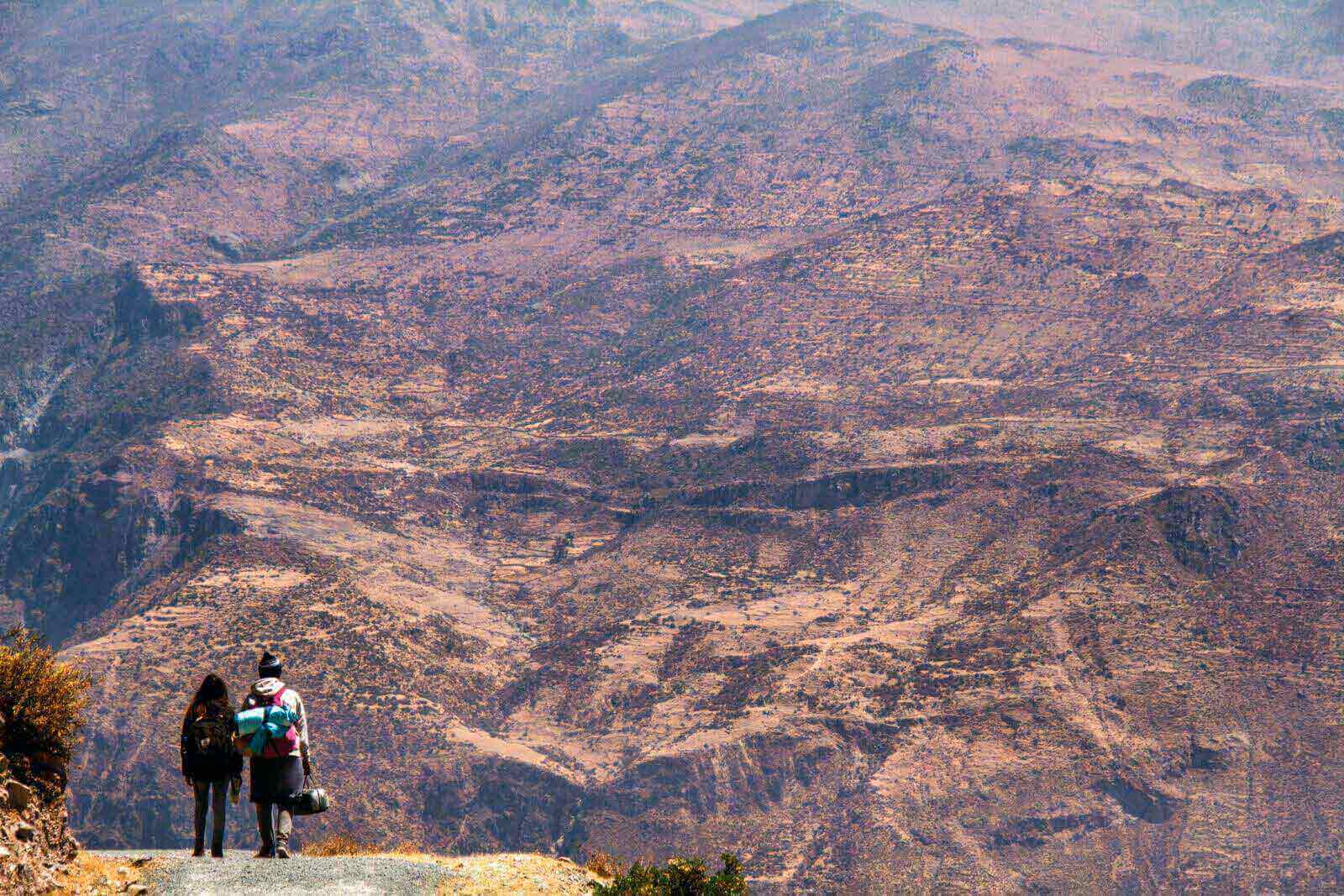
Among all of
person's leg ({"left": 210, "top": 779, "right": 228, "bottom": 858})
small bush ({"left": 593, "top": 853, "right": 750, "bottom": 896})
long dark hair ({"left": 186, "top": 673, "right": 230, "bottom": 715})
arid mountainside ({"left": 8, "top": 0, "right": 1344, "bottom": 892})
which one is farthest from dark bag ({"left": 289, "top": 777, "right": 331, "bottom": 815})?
arid mountainside ({"left": 8, "top": 0, "right": 1344, "bottom": 892})

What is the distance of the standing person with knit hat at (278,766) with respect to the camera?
21.4 metres

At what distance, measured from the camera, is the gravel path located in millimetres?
20062

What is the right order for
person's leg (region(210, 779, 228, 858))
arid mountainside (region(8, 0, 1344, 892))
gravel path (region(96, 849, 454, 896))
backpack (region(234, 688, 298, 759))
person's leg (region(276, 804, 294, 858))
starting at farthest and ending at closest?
1. arid mountainside (region(8, 0, 1344, 892))
2. person's leg (region(210, 779, 228, 858))
3. person's leg (region(276, 804, 294, 858))
4. backpack (region(234, 688, 298, 759))
5. gravel path (region(96, 849, 454, 896))

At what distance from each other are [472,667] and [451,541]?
26.2 metres

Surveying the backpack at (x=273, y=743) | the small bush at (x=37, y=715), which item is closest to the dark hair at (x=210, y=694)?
the backpack at (x=273, y=743)

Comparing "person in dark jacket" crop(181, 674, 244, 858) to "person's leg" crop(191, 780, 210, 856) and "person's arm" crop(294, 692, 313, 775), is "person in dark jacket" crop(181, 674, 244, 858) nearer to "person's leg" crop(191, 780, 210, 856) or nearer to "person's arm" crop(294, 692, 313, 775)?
"person's leg" crop(191, 780, 210, 856)

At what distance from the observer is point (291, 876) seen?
20.6 metres

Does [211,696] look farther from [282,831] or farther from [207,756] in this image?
[282,831]

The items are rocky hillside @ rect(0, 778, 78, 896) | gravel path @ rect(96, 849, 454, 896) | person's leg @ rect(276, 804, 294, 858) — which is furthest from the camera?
person's leg @ rect(276, 804, 294, 858)

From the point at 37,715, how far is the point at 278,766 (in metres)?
3.27

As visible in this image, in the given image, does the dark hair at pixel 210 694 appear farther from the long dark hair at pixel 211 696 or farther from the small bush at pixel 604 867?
the small bush at pixel 604 867

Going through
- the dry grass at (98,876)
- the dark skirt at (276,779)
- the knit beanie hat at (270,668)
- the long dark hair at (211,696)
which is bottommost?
the dry grass at (98,876)

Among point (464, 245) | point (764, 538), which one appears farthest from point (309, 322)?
point (764, 538)

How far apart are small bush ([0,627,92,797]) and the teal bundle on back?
7.15 ft
